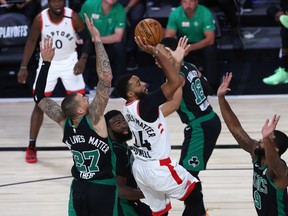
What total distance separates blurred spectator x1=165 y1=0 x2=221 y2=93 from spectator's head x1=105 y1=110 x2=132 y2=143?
4969 mm

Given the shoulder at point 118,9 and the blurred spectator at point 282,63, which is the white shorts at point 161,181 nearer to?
the shoulder at point 118,9

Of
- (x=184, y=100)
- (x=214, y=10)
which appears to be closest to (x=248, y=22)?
(x=214, y=10)

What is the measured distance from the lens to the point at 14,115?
11.4 meters

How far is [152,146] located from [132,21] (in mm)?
6298

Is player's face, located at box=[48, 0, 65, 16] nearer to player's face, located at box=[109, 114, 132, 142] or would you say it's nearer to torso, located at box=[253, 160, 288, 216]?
player's face, located at box=[109, 114, 132, 142]

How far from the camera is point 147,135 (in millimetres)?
6648

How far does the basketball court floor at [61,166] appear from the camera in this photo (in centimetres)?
809

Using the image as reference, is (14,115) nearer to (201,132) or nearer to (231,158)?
(231,158)

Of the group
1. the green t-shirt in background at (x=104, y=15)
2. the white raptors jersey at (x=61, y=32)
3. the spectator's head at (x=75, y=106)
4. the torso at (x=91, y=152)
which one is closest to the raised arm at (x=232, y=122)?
the torso at (x=91, y=152)

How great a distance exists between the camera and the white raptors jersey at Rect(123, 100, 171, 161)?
260 inches

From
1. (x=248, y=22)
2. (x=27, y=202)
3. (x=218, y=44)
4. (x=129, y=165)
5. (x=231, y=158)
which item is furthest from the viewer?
(x=248, y=22)

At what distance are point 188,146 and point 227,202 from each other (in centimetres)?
80

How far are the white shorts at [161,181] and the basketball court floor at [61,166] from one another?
1.03 metres

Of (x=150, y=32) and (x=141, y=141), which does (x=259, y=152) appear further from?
(x=150, y=32)
